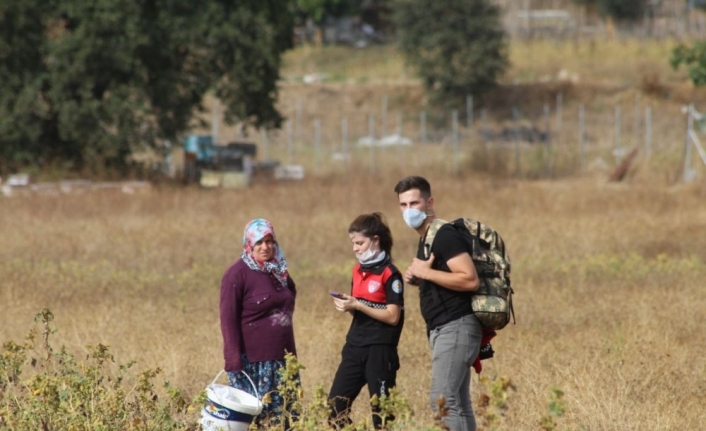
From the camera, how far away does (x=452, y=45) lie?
163ft

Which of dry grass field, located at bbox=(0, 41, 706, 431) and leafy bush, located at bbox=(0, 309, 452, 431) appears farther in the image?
dry grass field, located at bbox=(0, 41, 706, 431)

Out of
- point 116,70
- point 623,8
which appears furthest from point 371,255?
point 623,8

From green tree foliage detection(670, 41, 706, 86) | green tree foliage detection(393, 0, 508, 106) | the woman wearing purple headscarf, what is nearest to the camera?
the woman wearing purple headscarf

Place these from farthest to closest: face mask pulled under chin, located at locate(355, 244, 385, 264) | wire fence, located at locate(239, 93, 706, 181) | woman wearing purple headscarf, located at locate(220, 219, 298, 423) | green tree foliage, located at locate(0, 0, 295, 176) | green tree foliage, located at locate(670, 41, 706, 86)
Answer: wire fence, located at locate(239, 93, 706, 181), green tree foliage, located at locate(0, 0, 295, 176), green tree foliage, located at locate(670, 41, 706, 86), woman wearing purple headscarf, located at locate(220, 219, 298, 423), face mask pulled under chin, located at locate(355, 244, 385, 264)

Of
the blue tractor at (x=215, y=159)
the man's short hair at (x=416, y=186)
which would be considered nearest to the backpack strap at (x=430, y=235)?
the man's short hair at (x=416, y=186)

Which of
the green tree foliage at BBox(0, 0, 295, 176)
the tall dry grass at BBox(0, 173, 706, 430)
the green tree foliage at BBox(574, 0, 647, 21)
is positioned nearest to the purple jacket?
the tall dry grass at BBox(0, 173, 706, 430)

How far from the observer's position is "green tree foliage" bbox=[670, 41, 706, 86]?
2241 centimetres

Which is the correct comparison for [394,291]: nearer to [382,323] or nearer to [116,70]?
[382,323]

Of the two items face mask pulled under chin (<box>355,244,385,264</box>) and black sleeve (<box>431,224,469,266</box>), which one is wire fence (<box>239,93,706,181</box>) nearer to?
face mask pulled under chin (<box>355,244,385,264</box>)

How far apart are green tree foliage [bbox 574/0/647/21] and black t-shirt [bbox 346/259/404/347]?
188 ft

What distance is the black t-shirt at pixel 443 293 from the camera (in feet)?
19.9

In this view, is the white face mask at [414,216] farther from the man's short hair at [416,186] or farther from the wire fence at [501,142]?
the wire fence at [501,142]

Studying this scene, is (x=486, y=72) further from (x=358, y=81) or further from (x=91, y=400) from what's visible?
(x=91, y=400)

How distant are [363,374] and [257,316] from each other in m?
0.71
